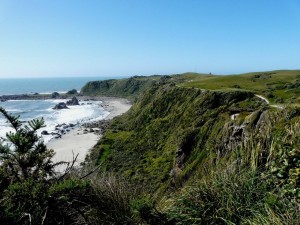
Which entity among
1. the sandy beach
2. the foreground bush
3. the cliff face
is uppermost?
the foreground bush

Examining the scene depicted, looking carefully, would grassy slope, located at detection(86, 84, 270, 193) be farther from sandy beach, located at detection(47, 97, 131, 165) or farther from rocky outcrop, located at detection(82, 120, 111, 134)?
rocky outcrop, located at detection(82, 120, 111, 134)

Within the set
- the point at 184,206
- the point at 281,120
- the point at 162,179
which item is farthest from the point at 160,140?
the point at 184,206

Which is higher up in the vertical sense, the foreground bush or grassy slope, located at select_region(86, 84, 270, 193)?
the foreground bush

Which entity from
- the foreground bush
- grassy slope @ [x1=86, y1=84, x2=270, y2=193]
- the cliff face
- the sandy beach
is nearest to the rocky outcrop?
the sandy beach

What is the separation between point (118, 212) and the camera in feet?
23.4

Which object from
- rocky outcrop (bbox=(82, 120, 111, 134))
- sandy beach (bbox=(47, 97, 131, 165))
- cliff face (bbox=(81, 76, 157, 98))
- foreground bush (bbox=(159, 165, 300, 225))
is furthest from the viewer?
cliff face (bbox=(81, 76, 157, 98))

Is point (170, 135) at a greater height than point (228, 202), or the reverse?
point (228, 202)

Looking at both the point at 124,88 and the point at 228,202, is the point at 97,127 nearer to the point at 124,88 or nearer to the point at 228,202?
the point at 228,202

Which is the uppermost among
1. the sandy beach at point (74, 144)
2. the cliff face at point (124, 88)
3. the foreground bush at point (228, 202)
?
the foreground bush at point (228, 202)

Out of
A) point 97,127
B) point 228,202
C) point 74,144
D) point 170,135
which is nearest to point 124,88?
point 97,127

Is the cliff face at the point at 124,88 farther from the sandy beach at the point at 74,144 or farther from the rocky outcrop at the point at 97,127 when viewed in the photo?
the sandy beach at the point at 74,144

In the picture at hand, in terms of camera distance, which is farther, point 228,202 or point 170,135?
point 170,135

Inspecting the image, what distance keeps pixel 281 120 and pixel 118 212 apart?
5961 mm

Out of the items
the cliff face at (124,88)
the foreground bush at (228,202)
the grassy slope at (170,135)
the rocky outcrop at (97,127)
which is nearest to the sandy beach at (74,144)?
the rocky outcrop at (97,127)
